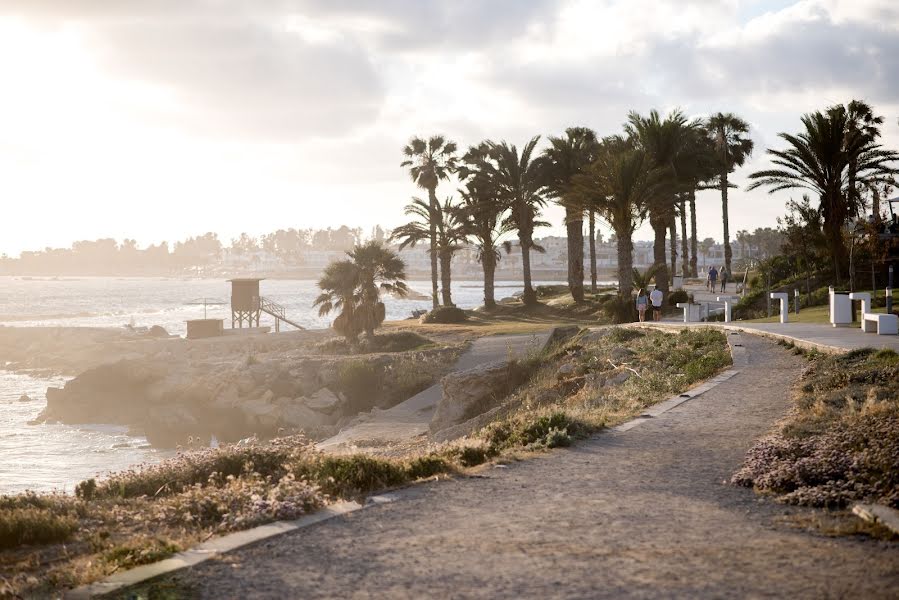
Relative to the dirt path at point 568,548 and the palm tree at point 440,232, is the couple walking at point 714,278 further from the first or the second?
the dirt path at point 568,548

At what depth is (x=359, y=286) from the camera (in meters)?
40.8

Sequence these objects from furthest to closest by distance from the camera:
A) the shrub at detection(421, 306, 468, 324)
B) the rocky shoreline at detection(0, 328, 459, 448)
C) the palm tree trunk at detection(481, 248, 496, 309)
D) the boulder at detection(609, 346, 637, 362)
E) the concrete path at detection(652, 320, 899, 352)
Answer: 1. the palm tree trunk at detection(481, 248, 496, 309)
2. the shrub at detection(421, 306, 468, 324)
3. the rocky shoreline at detection(0, 328, 459, 448)
4. the boulder at detection(609, 346, 637, 362)
5. the concrete path at detection(652, 320, 899, 352)

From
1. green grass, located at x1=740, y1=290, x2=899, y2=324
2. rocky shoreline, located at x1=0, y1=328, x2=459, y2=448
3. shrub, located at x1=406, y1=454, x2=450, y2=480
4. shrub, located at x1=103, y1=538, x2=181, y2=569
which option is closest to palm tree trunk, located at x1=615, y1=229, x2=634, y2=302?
green grass, located at x1=740, y1=290, x2=899, y2=324

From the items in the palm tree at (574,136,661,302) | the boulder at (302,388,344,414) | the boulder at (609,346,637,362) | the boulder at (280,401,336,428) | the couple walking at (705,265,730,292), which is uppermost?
the palm tree at (574,136,661,302)

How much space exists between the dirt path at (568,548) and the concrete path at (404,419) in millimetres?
9078

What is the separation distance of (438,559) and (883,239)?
33.1 metres

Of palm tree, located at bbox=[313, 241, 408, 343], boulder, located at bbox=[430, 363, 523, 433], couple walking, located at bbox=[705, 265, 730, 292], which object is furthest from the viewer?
couple walking, located at bbox=[705, 265, 730, 292]

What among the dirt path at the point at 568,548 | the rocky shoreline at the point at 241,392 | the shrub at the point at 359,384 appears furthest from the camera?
the shrub at the point at 359,384

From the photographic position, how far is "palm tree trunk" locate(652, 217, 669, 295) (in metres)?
43.0

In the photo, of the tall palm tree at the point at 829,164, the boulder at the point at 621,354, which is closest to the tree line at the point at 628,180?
the tall palm tree at the point at 829,164

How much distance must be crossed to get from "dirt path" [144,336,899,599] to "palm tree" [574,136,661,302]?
96.6ft

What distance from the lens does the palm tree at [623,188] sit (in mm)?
36750

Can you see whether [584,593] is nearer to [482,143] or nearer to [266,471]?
[266,471]

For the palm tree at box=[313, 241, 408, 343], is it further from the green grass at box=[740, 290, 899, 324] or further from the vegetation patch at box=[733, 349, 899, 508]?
the vegetation patch at box=[733, 349, 899, 508]
